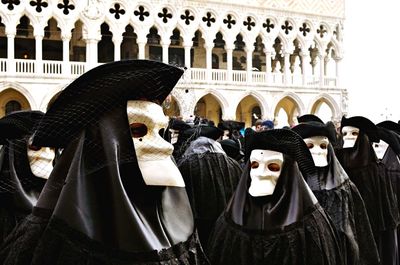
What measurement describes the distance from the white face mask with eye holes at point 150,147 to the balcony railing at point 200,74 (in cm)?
1296

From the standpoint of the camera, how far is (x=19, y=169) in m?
2.97

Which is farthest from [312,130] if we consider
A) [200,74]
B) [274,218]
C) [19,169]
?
[200,74]

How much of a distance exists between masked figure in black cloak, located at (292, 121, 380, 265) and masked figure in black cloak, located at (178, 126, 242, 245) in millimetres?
773

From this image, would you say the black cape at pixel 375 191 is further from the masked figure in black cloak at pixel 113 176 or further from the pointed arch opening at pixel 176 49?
the pointed arch opening at pixel 176 49

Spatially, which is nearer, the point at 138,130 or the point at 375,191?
the point at 138,130

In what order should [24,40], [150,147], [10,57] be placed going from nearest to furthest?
[150,147]
[10,57]
[24,40]

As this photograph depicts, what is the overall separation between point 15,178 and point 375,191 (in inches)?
146

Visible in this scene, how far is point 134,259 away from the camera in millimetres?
1616

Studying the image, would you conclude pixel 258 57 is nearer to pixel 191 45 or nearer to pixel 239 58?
pixel 239 58

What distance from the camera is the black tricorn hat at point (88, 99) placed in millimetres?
1710

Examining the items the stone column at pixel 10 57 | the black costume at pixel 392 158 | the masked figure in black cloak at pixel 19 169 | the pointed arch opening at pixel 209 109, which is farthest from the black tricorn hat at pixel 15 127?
the pointed arch opening at pixel 209 109

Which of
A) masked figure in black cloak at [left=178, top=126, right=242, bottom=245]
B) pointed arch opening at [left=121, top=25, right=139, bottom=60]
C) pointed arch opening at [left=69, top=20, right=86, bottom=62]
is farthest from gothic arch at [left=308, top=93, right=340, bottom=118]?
masked figure in black cloak at [left=178, top=126, right=242, bottom=245]

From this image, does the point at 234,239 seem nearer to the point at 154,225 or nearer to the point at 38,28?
the point at 154,225

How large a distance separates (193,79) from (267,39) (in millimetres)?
4864
